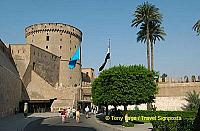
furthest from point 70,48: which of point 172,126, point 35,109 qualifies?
point 172,126

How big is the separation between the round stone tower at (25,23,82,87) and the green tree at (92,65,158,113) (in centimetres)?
4430

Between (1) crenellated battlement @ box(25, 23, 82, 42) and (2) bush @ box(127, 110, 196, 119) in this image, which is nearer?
(2) bush @ box(127, 110, 196, 119)

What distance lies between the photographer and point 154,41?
47188 mm

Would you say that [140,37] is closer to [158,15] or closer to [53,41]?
[158,15]

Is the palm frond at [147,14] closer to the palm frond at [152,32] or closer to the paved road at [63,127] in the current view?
the palm frond at [152,32]

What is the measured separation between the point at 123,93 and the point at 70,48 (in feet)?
162

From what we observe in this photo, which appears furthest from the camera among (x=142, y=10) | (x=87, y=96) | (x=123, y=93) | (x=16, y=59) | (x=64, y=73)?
(x=64, y=73)

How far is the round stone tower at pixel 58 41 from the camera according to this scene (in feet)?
240

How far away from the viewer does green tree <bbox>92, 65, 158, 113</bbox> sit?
27.3m

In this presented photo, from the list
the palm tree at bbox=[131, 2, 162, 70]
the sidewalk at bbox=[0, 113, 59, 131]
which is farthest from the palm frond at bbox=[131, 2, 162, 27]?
the sidewalk at bbox=[0, 113, 59, 131]

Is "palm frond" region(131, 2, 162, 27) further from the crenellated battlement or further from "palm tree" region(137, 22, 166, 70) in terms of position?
the crenellated battlement

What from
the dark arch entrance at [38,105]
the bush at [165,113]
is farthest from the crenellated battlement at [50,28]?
the bush at [165,113]

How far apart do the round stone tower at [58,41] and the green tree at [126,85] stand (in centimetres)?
4430

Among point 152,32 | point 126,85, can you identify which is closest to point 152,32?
point 152,32
